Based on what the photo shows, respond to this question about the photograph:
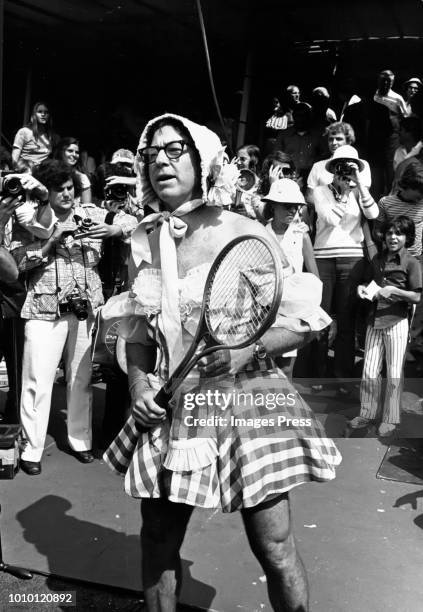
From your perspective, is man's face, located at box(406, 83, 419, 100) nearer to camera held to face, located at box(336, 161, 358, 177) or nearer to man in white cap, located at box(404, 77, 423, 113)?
man in white cap, located at box(404, 77, 423, 113)

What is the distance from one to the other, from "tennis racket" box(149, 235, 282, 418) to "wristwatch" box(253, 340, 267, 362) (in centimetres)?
11

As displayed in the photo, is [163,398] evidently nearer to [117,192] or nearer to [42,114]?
[42,114]

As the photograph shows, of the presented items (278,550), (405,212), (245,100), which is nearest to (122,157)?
(245,100)

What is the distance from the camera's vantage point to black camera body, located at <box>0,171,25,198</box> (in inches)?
117

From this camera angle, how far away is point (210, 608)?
2.50m

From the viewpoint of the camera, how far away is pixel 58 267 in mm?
3730

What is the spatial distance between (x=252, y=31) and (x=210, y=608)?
6.84 feet

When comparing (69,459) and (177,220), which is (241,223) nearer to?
(177,220)

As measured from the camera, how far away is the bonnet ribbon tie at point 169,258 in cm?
196

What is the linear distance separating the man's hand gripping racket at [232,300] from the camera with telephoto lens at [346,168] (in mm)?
1351

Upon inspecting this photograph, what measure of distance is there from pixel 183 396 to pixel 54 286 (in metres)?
1.96

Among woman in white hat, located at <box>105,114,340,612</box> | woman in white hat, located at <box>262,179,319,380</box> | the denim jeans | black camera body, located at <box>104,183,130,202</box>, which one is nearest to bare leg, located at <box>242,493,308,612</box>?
woman in white hat, located at <box>105,114,340,612</box>

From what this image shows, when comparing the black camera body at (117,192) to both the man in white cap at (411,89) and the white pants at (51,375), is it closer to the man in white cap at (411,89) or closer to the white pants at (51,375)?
the white pants at (51,375)

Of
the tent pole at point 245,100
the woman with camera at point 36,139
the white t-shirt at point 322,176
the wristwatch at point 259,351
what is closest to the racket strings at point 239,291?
the wristwatch at point 259,351
